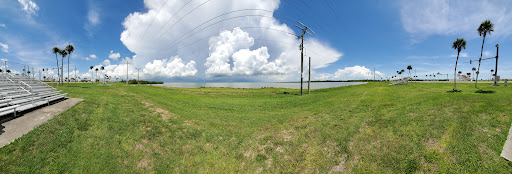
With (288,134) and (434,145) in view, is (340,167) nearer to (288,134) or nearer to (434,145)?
(288,134)

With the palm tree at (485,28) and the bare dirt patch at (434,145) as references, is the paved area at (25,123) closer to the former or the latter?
the bare dirt patch at (434,145)

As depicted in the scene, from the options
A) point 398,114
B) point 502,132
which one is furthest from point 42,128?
point 502,132

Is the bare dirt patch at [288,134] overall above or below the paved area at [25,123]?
below

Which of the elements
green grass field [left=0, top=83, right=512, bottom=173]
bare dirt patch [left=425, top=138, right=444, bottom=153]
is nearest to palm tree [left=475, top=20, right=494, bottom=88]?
green grass field [left=0, top=83, right=512, bottom=173]

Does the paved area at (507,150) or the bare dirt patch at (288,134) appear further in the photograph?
the bare dirt patch at (288,134)

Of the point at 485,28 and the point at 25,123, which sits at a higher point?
the point at 485,28

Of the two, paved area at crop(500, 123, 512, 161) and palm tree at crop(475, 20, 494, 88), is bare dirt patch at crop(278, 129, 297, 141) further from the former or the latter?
palm tree at crop(475, 20, 494, 88)

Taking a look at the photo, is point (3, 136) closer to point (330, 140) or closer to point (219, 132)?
point (219, 132)

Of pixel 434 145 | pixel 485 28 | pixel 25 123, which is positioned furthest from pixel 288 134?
pixel 485 28

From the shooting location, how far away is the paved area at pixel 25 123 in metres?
6.81

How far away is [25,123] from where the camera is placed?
26.0 ft

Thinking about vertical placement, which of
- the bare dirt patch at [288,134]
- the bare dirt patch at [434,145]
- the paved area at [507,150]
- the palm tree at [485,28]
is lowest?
the bare dirt patch at [288,134]

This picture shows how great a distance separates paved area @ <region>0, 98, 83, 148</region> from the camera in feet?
22.4

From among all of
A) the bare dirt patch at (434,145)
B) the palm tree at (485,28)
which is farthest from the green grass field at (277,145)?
the palm tree at (485,28)
